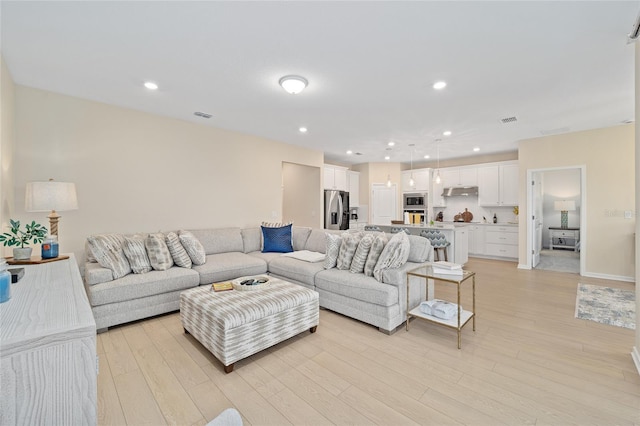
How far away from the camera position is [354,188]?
7.89 meters

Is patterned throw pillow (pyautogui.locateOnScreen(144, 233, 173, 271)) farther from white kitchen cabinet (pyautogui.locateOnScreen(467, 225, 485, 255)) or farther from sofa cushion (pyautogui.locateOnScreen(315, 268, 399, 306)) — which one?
white kitchen cabinet (pyautogui.locateOnScreen(467, 225, 485, 255))

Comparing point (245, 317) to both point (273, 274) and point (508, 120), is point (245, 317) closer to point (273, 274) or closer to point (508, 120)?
point (273, 274)

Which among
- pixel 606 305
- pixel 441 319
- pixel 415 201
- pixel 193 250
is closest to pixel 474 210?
pixel 415 201

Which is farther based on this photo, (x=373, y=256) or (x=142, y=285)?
(x=373, y=256)

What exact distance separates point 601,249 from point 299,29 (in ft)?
19.7

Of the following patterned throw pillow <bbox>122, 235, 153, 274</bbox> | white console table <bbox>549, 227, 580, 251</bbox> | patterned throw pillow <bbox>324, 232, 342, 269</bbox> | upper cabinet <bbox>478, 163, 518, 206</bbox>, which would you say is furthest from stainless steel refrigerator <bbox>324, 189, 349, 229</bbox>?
white console table <bbox>549, 227, 580, 251</bbox>

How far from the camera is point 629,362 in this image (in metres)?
2.24

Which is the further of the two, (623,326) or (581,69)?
(623,326)

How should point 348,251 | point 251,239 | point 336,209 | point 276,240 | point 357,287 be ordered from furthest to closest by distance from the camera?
point 336,209, point 251,239, point 276,240, point 348,251, point 357,287

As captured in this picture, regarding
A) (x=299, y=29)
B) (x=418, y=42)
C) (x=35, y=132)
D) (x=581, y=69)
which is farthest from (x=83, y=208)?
(x=581, y=69)

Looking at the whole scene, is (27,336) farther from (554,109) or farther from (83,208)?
(554,109)

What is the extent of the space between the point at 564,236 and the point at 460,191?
12.1ft

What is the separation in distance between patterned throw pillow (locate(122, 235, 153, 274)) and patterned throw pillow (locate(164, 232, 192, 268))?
275 mm

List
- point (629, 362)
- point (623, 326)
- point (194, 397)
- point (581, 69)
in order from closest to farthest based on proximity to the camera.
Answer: point (194, 397) < point (629, 362) < point (581, 69) < point (623, 326)
